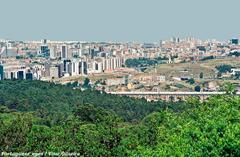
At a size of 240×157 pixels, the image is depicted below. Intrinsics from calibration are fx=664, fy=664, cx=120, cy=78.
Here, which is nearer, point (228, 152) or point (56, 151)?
point (228, 152)

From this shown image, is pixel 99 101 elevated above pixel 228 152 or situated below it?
below

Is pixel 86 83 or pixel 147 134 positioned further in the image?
pixel 86 83

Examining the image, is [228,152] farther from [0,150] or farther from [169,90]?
[169,90]

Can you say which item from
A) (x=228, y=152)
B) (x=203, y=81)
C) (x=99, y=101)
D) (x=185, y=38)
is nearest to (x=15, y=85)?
(x=99, y=101)

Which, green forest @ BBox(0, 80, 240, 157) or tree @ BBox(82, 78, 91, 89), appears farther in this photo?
tree @ BBox(82, 78, 91, 89)

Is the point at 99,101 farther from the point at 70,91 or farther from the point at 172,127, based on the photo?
the point at 172,127

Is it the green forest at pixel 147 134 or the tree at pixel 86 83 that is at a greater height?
the green forest at pixel 147 134

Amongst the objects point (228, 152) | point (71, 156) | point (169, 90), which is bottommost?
point (169, 90)

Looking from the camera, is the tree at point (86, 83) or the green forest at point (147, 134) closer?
the green forest at point (147, 134)

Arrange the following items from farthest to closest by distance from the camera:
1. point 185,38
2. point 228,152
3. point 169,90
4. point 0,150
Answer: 1. point 185,38
2. point 169,90
3. point 0,150
4. point 228,152

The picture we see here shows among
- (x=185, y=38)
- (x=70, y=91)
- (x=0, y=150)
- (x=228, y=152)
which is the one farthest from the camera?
(x=185, y=38)
